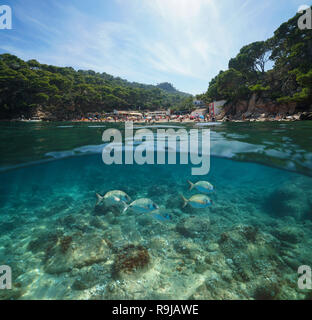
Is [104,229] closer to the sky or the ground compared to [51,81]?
closer to the ground

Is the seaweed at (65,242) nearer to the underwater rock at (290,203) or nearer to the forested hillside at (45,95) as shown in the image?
the underwater rock at (290,203)

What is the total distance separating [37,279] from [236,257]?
18.3 feet

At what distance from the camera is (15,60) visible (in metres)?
55.9

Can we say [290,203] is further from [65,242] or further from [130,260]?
[65,242]

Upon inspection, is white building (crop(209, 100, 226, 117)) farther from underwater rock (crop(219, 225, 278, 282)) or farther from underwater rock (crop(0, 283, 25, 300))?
underwater rock (crop(0, 283, 25, 300))

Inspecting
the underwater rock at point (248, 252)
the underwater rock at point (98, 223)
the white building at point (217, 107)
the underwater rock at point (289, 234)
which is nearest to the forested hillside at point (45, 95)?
the white building at point (217, 107)

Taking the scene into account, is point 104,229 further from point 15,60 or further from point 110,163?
point 15,60

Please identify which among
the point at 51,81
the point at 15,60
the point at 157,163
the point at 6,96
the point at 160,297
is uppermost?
the point at 15,60

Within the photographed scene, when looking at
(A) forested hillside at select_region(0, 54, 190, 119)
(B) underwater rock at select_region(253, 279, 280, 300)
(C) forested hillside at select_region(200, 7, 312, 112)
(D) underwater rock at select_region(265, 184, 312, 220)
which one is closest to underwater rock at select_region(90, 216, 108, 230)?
(B) underwater rock at select_region(253, 279, 280, 300)

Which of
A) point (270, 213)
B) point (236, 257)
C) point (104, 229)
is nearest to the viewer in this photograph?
point (236, 257)

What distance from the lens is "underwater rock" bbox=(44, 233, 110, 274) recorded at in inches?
171

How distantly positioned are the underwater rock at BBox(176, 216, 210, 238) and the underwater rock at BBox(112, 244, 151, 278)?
6.64ft

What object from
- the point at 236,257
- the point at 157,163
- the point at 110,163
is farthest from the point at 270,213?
the point at 110,163

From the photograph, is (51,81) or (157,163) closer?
(157,163)
